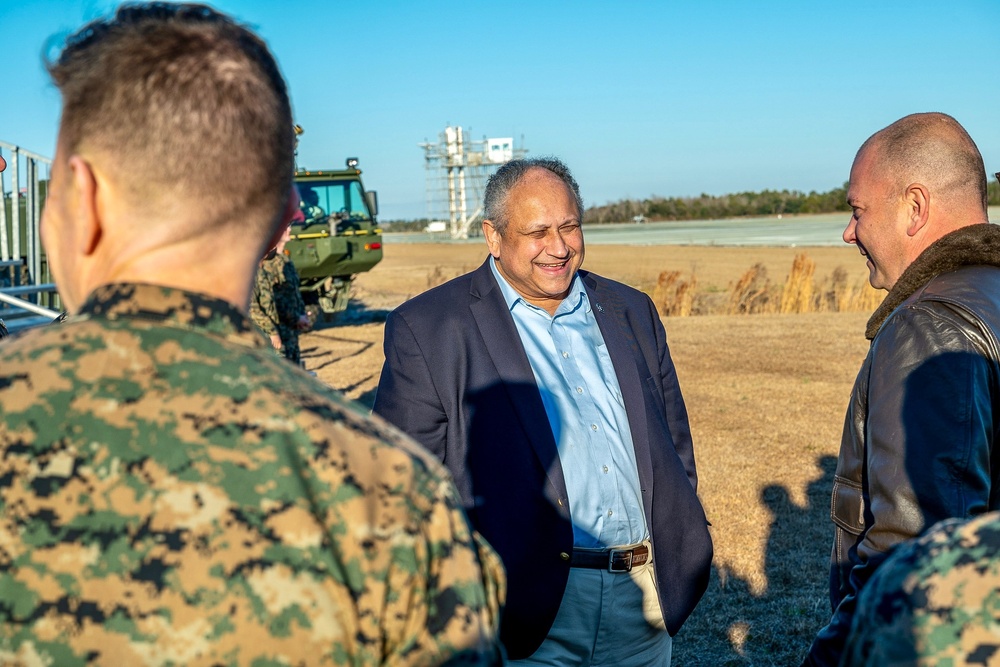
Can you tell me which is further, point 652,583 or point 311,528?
point 652,583

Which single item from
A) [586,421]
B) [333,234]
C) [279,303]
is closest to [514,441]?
[586,421]

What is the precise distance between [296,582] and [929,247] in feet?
6.28

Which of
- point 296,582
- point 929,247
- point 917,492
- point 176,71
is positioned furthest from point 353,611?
point 929,247

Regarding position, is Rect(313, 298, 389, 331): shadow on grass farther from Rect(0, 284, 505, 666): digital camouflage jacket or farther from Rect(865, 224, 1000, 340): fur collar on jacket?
Rect(0, 284, 505, 666): digital camouflage jacket

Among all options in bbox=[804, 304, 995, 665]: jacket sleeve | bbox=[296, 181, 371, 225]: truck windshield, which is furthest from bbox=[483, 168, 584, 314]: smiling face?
bbox=[296, 181, 371, 225]: truck windshield

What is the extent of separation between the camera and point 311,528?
1.07 m

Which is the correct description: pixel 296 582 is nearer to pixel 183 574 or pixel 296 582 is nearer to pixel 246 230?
pixel 183 574

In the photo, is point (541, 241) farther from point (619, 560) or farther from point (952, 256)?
point (952, 256)

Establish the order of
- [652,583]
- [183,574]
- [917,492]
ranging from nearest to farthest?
[183,574], [917,492], [652,583]

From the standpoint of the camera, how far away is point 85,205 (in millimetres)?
1151

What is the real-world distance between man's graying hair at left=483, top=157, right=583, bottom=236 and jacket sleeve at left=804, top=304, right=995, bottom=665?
143cm

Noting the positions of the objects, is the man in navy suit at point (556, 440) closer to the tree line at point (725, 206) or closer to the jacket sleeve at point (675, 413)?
the jacket sleeve at point (675, 413)

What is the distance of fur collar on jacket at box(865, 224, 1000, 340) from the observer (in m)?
2.29

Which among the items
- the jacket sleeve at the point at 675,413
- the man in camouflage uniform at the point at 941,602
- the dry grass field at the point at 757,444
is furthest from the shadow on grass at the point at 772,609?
the man in camouflage uniform at the point at 941,602
